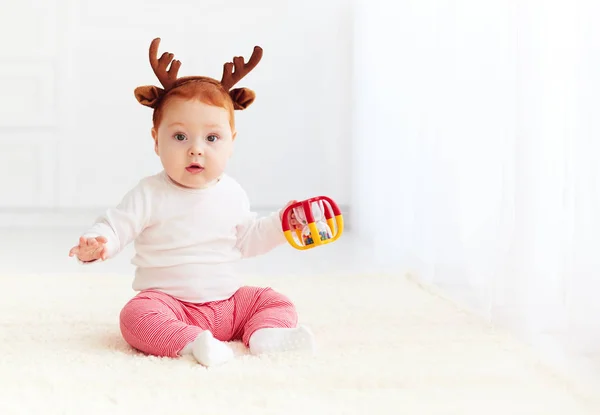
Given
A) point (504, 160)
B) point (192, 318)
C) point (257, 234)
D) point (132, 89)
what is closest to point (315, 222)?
point (257, 234)

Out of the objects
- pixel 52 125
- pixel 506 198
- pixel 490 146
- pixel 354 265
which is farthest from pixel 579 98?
pixel 52 125

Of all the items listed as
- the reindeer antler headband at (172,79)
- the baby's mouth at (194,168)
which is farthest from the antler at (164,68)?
the baby's mouth at (194,168)

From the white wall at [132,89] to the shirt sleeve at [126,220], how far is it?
228 cm

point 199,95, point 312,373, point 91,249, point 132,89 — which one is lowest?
point 312,373

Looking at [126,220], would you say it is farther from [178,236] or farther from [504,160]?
[504,160]

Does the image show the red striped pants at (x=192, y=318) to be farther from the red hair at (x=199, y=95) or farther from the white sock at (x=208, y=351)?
the red hair at (x=199, y=95)

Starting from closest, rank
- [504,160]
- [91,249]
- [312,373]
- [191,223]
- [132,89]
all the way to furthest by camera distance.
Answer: [312,373] < [91,249] < [191,223] < [504,160] < [132,89]

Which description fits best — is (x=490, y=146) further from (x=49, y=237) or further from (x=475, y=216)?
(x=49, y=237)

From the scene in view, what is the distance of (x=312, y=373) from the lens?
1.05 meters

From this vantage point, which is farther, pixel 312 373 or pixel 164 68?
pixel 164 68

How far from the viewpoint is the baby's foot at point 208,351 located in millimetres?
1079

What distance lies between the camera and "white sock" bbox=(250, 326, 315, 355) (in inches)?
45.6

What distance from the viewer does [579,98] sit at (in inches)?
47.7

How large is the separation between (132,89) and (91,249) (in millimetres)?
2412
